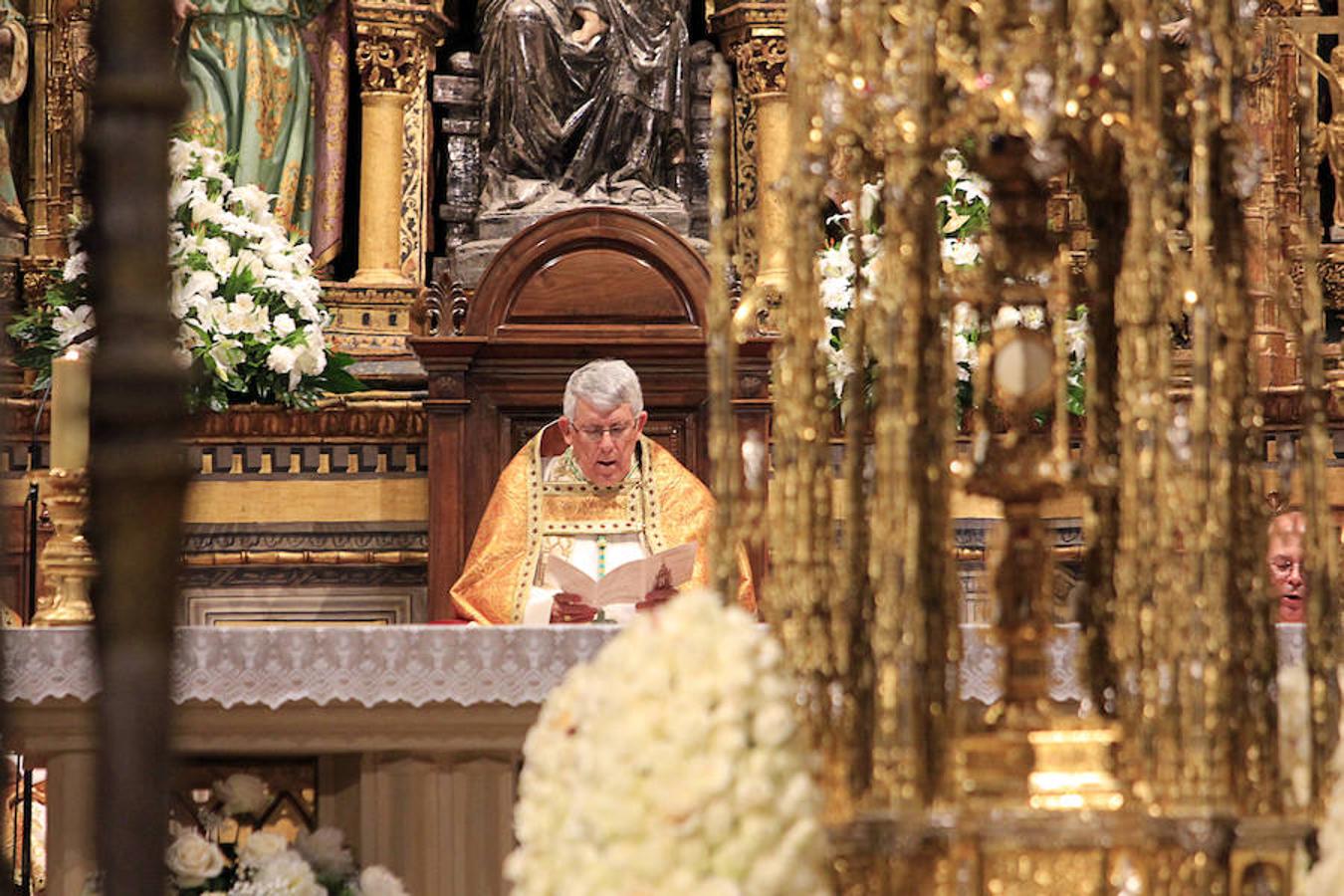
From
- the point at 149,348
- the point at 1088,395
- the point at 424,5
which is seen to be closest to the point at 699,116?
the point at 424,5

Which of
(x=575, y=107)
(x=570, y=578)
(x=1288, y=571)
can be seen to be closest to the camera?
(x=570, y=578)

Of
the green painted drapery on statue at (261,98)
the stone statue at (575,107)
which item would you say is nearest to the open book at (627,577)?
the stone statue at (575,107)

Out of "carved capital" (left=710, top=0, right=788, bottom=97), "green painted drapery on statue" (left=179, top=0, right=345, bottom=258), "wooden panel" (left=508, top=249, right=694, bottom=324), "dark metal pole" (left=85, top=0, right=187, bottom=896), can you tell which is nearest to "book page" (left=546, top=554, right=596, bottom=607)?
"wooden panel" (left=508, top=249, right=694, bottom=324)

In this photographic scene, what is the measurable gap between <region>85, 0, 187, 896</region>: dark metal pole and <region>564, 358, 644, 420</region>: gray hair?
14.6 ft

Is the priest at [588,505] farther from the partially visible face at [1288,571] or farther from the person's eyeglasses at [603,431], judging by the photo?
the partially visible face at [1288,571]

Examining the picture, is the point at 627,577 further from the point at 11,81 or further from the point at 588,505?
the point at 11,81

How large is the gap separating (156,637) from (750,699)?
1.36m

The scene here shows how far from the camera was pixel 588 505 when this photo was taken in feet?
19.2

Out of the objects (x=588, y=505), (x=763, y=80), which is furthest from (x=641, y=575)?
(x=763, y=80)

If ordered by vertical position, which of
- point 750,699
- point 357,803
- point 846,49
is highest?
point 846,49

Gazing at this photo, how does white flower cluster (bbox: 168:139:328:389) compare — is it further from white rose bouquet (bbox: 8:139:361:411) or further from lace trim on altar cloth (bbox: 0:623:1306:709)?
lace trim on altar cloth (bbox: 0:623:1306:709)

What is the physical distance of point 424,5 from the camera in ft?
24.4

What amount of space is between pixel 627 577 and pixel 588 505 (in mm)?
655

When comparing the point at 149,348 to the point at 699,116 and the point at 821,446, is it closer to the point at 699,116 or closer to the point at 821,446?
the point at 821,446
